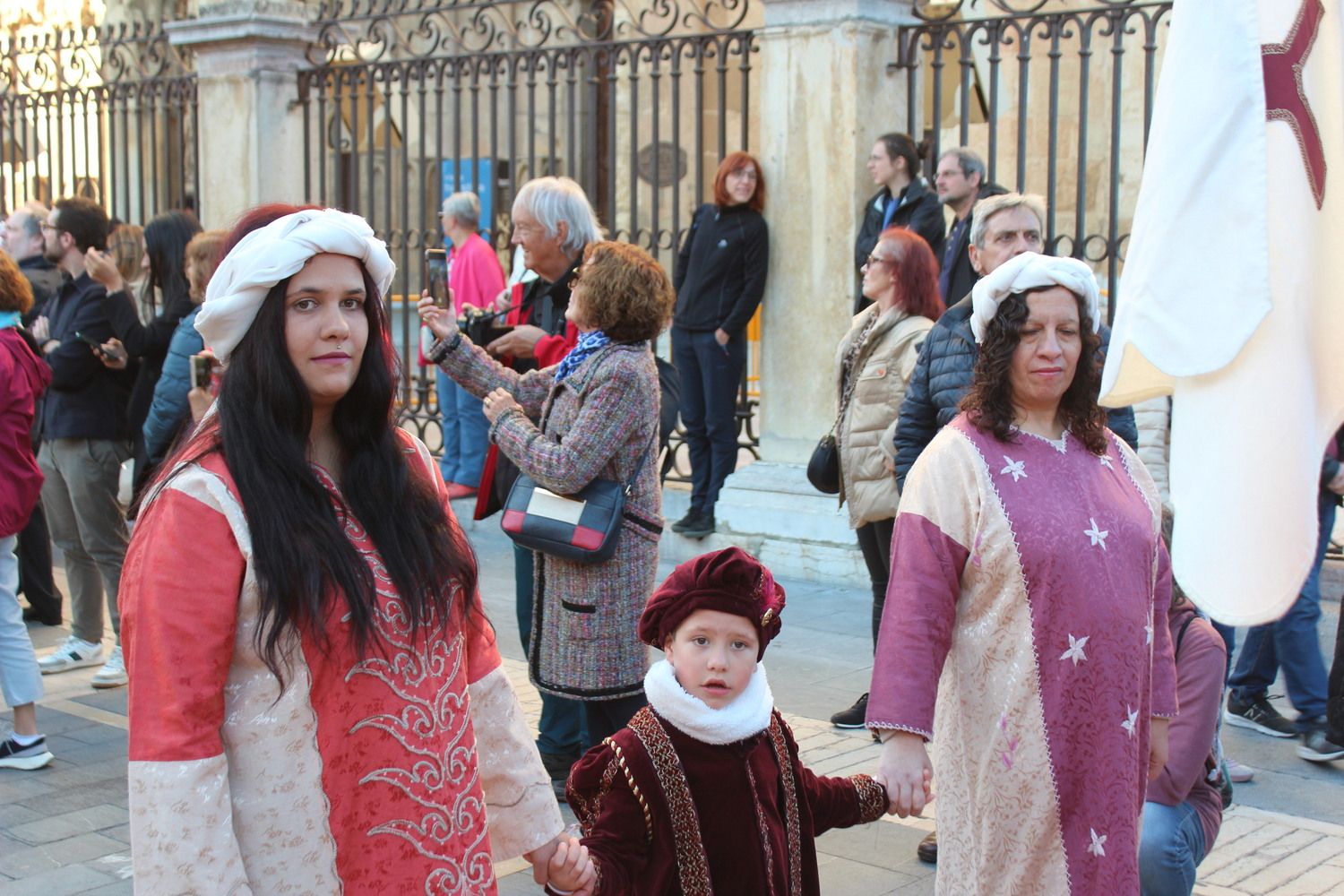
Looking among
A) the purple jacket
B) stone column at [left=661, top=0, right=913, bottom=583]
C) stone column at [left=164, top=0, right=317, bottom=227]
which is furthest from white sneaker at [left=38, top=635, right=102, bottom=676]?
stone column at [left=164, top=0, right=317, bottom=227]

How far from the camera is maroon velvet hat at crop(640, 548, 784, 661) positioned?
295 centimetres

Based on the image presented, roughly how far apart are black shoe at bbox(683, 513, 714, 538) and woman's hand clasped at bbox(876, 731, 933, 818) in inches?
230

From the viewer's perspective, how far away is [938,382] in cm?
499

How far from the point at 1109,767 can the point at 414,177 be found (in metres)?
16.2

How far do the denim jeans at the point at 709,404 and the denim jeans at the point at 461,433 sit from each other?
148 cm

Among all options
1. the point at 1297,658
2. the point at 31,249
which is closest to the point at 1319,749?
the point at 1297,658

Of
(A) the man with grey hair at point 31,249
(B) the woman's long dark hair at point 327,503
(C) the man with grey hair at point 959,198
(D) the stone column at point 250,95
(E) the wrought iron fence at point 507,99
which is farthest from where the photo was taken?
(D) the stone column at point 250,95

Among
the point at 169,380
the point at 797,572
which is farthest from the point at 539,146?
the point at 169,380

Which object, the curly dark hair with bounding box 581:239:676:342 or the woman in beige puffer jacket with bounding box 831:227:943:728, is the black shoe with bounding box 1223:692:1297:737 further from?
the curly dark hair with bounding box 581:239:676:342

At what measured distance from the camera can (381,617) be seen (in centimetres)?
238

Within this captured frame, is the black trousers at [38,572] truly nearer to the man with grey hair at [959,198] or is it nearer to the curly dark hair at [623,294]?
the curly dark hair at [623,294]

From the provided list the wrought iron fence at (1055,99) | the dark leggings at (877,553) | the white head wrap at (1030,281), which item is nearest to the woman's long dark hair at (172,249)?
the dark leggings at (877,553)

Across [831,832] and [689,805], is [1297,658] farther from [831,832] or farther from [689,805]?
[689,805]

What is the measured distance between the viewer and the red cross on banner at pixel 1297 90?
2.56m
